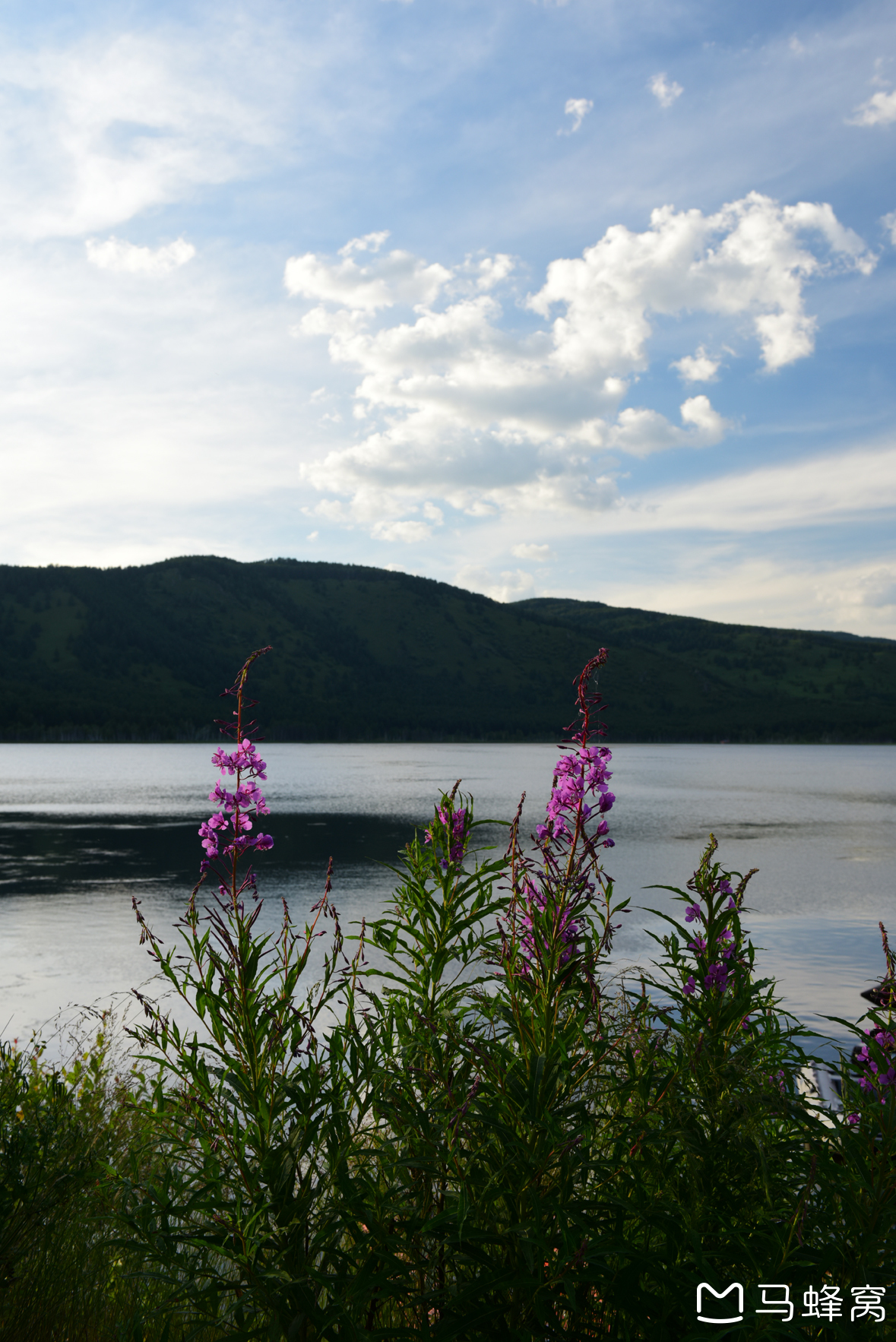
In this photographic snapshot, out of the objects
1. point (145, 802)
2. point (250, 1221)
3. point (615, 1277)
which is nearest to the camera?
point (615, 1277)

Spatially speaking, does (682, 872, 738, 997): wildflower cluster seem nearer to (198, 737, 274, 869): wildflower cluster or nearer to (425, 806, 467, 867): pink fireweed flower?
→ (425, 806, 467, 867): pink fireweed flower

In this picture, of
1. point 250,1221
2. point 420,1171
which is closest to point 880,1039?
point 420,1171

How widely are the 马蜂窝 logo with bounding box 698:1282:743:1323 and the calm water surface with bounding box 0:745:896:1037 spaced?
850cm

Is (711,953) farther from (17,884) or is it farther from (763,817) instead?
(763,817)

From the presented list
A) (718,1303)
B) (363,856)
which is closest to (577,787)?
(718,1303)

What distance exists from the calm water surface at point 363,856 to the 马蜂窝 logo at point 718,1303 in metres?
8.50

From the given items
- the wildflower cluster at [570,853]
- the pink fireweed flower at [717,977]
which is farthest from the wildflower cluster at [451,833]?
the pink fireweed flower at [717,977]

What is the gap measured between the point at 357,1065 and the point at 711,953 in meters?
1.83

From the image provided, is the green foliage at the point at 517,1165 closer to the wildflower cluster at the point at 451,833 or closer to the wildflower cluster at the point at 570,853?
the wildflower cluster at the point at 570,853

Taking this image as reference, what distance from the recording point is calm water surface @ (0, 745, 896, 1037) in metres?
19.2

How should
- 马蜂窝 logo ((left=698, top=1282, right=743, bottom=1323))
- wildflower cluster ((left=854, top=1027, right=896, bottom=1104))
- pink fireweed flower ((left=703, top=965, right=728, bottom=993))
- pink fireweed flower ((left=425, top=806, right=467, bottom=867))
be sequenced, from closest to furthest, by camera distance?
1. 马蜂窝 logo ((left=698, top=1282, right=743, bottom=1323))
2. wildflower cluster ((left=854, top=1027, right=896, bottom=1104))
3. pink fireweed flower ((left=703, top=965, right=728, bottom=993))
4. pink fireweed flower ((left=425, top=806, right=467, bottom=867))

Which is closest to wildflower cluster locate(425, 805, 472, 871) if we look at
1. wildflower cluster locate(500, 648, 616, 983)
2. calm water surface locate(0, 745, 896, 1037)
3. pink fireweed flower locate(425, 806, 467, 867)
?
pink fireweed flower locate(425, 806, 467, 867)

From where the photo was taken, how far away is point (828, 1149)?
3357 mm

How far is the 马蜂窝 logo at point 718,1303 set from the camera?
288cm
